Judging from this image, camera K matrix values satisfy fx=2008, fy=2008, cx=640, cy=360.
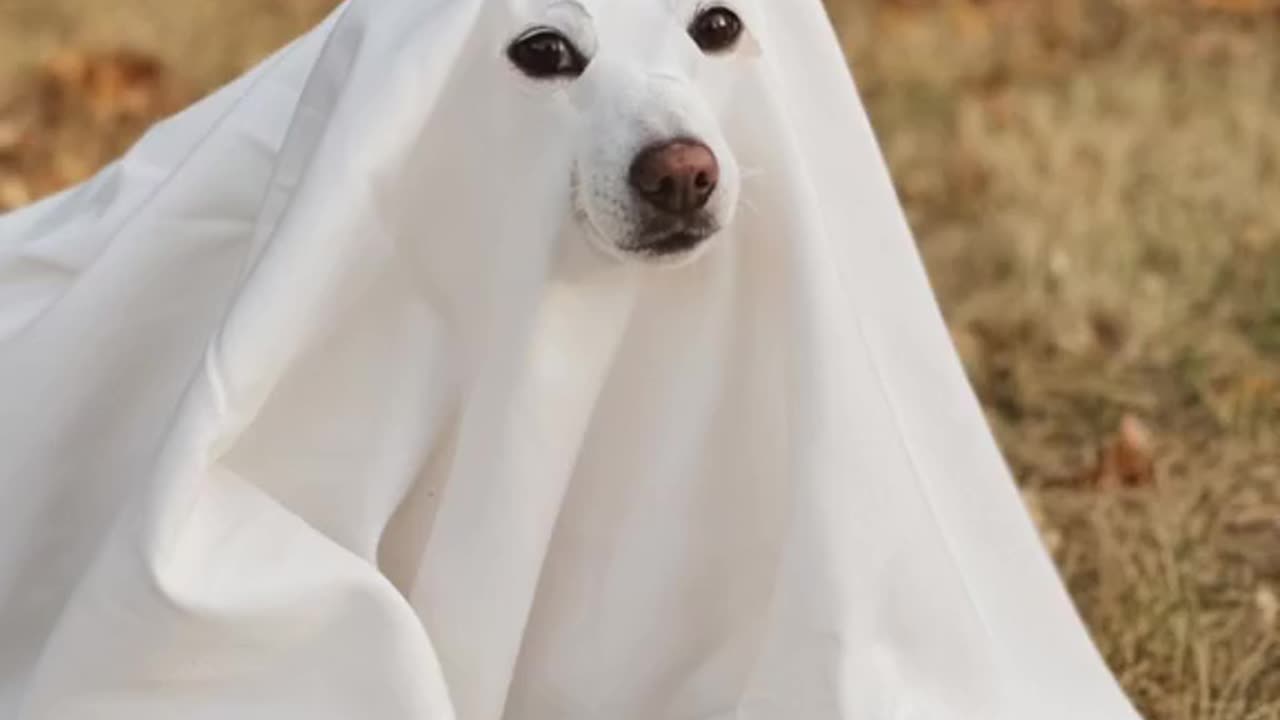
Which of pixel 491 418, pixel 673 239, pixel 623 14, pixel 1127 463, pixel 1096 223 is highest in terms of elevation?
pixel 623 14

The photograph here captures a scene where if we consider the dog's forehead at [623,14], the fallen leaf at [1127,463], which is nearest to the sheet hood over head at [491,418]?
the dog's forehead at [623,14]

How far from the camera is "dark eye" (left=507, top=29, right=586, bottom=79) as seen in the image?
1.14 m

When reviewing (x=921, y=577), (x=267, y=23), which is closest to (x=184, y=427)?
(x=921, y=577)

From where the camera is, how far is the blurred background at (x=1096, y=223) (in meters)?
1.74

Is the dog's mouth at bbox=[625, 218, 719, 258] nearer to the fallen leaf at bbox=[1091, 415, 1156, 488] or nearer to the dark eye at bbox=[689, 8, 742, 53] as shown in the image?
the dark eye at bbox=[689, 8, 742, 53]

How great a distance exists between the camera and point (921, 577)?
1.23 meters

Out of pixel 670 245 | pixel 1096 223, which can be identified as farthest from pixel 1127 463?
pixel 670 245

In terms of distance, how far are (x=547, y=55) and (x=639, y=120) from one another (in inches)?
2.8

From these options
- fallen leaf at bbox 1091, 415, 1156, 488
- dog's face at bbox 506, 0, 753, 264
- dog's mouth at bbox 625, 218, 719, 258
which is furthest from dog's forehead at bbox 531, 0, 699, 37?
fallen leaf at bbox 1091, 415, 1156, 488

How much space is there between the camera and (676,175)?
3.66ft

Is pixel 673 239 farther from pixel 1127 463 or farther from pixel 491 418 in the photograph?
pixel 1127 463

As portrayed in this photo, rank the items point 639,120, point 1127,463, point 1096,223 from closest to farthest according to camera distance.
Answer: point 639,120, point 1127,463, point 1096,223

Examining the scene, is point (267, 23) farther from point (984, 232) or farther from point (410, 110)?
point (410, 110)

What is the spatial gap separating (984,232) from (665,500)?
1491 mm
